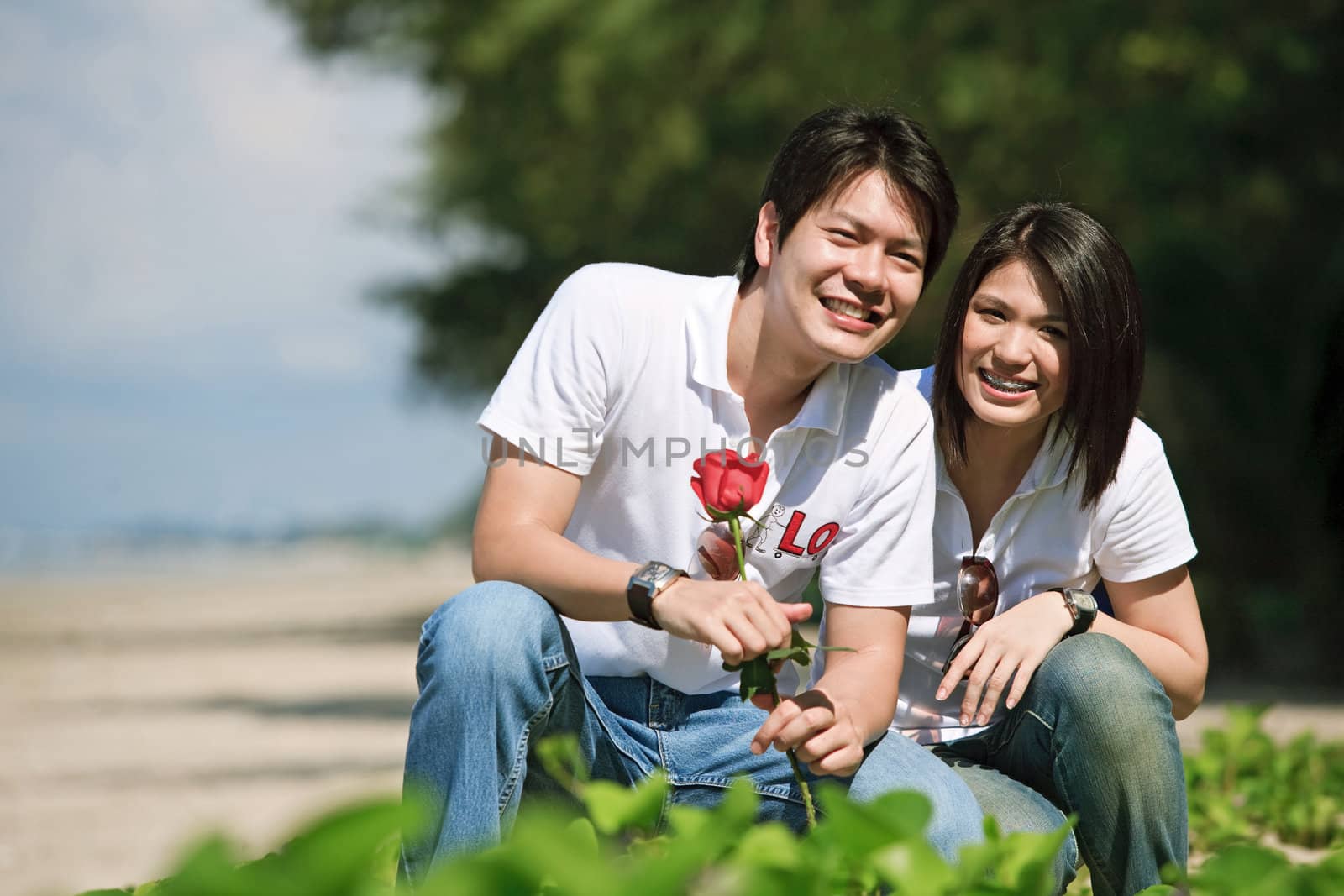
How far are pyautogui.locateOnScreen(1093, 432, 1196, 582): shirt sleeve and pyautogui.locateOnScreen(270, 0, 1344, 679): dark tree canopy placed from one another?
20.7 feet

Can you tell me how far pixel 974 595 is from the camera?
9.66 feet

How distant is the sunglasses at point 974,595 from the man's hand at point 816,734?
0.70 meters

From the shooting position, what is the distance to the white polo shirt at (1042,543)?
2.92 meters

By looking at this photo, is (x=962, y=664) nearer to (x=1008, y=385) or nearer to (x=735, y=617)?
(x=1008, y=385)

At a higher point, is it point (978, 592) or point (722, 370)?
point (722, 370)

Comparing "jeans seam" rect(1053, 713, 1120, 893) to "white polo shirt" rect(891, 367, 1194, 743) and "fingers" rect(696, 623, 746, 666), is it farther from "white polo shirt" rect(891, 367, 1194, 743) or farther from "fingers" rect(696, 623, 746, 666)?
"fingers" rect(696, 623, 746, 666)

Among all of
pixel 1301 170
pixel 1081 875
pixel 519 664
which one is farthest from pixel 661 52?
pixel 519 664

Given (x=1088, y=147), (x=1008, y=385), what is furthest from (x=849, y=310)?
(x=1088, y=147)

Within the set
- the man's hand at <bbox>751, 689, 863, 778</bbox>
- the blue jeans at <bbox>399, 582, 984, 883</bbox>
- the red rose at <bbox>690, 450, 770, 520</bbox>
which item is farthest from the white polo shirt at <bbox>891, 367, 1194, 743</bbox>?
the red rose at <bbox>690, 450, 770, 520</bbox>

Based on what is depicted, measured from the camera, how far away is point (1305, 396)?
34.5 feet

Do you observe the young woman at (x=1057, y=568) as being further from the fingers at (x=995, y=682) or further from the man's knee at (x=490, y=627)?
the man's knee at (x=490, y=627)

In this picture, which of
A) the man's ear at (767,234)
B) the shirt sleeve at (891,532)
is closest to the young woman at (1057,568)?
the shirt sleeve at (891,532)

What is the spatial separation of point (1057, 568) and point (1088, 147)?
8173mm

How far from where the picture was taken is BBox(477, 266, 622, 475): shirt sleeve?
2.66 meters
